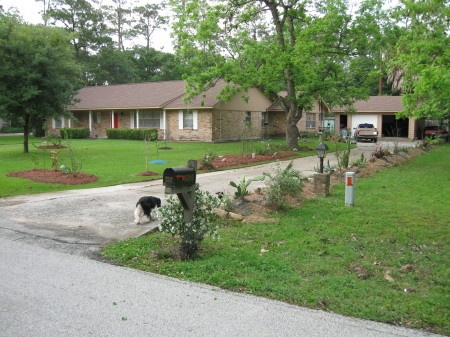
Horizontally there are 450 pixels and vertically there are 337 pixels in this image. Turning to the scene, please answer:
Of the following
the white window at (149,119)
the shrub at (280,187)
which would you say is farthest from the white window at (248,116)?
the shrub at (280,187)

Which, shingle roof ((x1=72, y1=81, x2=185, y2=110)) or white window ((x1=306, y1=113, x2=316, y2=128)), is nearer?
shingle roof ((x1=72, y1=81, x2=185, y2=110))

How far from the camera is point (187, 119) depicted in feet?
104

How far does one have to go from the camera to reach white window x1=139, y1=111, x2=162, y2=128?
3309cm

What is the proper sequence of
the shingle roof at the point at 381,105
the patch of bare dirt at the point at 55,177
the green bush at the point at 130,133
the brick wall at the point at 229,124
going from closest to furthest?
1. the patch of bare dirt at the point at 55,177
2. the brick wall at the point at 229,124
3. the green bush at the point at 130,133
4. the shingle roof at the point at 381,105

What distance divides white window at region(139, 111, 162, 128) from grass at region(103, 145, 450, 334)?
84.6ft

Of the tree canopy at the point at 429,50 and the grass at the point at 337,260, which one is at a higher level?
the tree canopy at the point at 429,50

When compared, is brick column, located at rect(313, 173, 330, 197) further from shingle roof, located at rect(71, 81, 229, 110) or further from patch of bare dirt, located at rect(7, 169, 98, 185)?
shingle roof, located at rect(71, 81, 229, 110)

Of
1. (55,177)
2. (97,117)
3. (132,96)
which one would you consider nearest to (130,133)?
(132,96)

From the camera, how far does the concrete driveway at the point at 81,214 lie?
6816mm

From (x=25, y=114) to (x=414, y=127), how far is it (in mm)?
32311

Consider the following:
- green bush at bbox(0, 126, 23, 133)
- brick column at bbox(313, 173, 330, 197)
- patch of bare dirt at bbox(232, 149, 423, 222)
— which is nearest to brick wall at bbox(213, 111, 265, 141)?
patch of bare dirt at bbox(232, 149, 423, 222)

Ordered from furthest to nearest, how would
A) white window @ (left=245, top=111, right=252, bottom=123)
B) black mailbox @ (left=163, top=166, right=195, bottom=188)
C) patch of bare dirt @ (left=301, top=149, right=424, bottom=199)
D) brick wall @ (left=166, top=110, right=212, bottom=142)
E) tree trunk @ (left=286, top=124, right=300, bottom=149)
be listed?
1. white window @ (left=245, top=111, right=252, bottom=123)
2. brick wall @ (left=166, top=110, right=212, bottom=142)
3. tree trunk @ (left=286, top=124, right=300, bottom=149)
4. patch of bare dirt @ (left=301, top=149, right=424, bottom=199)
5. black mailbox @ (left=163, top=166, right=195, bottom=188)

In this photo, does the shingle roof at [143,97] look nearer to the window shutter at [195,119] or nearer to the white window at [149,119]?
the window shutter at [195,119]

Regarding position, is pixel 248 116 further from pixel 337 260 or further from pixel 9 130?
pixel 9 130
